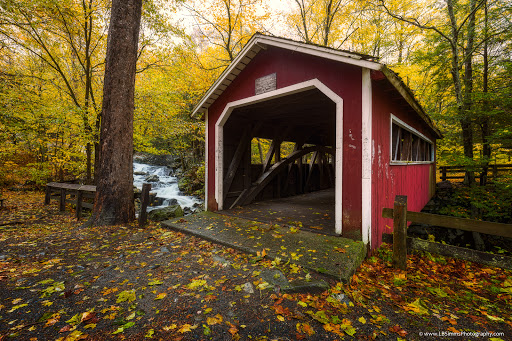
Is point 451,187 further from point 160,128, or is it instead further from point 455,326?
point 160,128

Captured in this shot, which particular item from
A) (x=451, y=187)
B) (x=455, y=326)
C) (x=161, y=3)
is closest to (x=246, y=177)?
(x=455, y=326)

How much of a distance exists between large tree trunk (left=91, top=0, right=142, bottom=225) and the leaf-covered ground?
1.38 meters

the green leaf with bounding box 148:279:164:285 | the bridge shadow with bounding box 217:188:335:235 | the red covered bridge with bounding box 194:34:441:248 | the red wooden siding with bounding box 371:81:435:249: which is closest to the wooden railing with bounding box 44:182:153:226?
the red covered bridge with bounding box 194:34:441:248

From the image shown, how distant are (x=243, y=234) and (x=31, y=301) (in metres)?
3.04

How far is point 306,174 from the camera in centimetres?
1108

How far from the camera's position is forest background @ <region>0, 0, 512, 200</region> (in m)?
7.74

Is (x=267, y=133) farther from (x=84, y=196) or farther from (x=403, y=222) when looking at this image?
(x=84, y=196)

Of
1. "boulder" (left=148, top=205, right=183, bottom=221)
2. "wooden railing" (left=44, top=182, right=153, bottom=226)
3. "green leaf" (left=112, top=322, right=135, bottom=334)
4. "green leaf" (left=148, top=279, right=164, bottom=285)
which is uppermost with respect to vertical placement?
"wooden railing" (left=44, top=182, right=153, bottom=226)

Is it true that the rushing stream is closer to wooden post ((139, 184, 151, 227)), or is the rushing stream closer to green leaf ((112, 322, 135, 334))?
wooden post ((139, 184, 151, 227))

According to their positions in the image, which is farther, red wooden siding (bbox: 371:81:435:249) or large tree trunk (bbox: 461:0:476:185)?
large tree trunk (bbox: 461:0:476:185)

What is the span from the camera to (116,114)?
536cm

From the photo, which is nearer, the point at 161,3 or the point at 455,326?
the point at 455,326

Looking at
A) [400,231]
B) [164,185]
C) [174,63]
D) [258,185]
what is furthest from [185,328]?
[164,185]

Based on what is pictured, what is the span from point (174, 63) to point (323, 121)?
7065 mm
